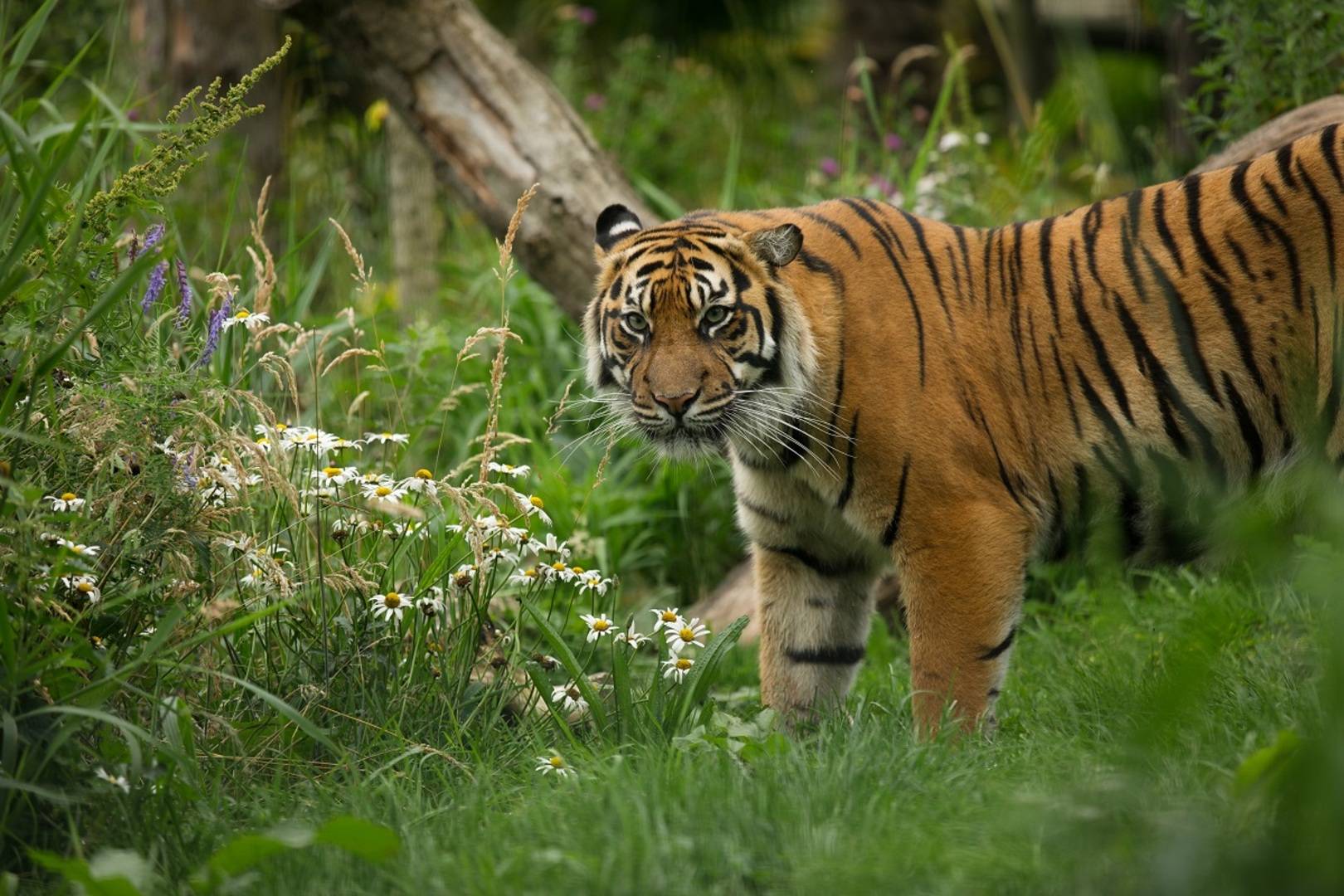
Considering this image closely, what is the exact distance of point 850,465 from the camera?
12.7 ft

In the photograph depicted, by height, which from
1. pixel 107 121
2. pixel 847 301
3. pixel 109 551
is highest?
pixel 107 121

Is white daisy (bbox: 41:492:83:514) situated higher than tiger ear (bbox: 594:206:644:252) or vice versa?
tiger ear (bbox: 594:206:644:252)

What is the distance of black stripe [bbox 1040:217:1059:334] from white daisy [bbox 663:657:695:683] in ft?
4.90

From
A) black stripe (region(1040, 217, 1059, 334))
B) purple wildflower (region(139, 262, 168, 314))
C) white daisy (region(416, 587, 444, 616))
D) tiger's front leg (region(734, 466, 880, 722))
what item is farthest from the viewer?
tiger's front leg (region(734, 466, 880, 722))

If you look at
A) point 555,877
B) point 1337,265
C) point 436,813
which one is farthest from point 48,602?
point 1337,265

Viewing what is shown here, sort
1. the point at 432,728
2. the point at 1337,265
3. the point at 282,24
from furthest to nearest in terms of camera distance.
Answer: the point at 282,24, the point at 1337,265, the point at 432,728

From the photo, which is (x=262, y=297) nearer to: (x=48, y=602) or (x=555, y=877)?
(x=48, y=602)

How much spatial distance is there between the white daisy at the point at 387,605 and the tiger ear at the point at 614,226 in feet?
4.36

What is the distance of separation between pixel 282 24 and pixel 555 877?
20.8 feet

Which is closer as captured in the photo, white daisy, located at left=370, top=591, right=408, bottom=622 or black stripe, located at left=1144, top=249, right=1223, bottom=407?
white daisy, located at left=370, top=591, right=408, bottom=622

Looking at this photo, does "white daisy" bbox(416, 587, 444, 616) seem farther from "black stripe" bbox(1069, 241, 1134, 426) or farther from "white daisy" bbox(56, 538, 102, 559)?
"black stripe" bbox(1069, 241, 1134, 426)

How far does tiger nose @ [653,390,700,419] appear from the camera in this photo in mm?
3730

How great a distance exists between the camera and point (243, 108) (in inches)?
135

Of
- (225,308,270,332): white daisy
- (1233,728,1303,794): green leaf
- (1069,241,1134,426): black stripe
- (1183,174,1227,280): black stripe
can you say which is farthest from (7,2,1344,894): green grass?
(1069,241,1134,426): black stripe
